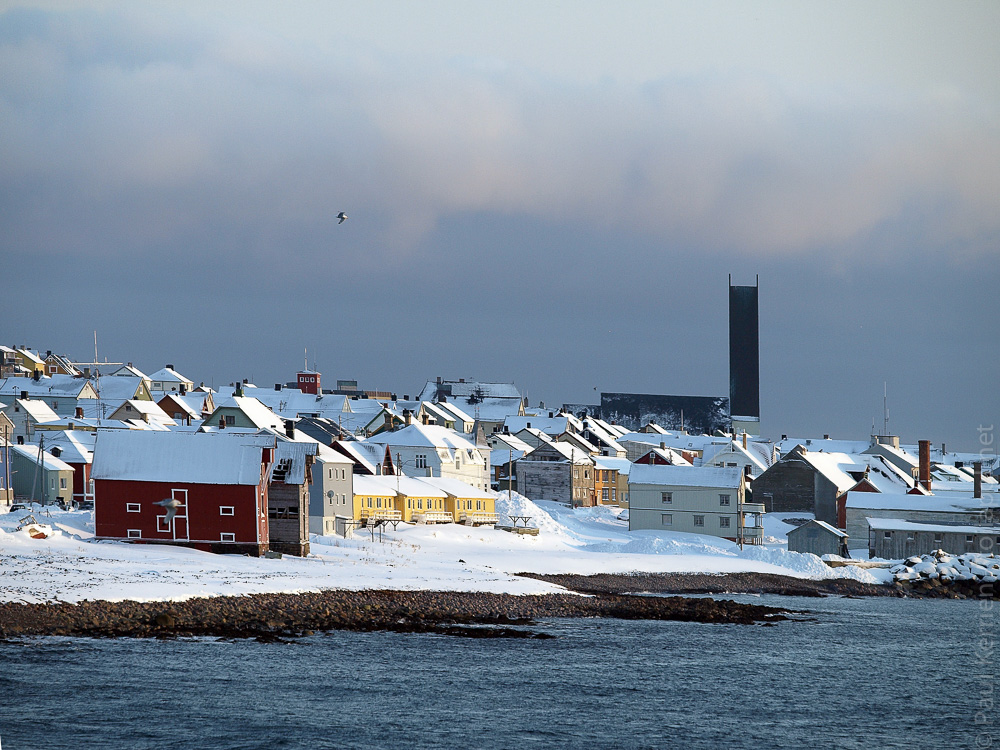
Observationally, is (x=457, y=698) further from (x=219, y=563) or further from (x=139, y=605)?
(x=219, y=563)

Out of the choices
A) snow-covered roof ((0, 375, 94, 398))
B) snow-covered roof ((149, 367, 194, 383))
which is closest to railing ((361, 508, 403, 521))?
snow-covered roof ((0, 375, 94, 398))

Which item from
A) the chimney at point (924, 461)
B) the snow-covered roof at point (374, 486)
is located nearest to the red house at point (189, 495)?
the snow-covered roof at point (374, 486)

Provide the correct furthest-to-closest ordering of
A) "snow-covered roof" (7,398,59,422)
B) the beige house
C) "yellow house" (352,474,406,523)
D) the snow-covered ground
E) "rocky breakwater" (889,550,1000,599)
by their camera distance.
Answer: "snow-covered roof" (7,398,59,422) → the beige house → "yellow house" (352,474,406,523) → "rocky breakwater" (889,550,1000,599) → the snow-covered ground

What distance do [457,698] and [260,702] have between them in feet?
16.4

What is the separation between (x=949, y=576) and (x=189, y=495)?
130 feet

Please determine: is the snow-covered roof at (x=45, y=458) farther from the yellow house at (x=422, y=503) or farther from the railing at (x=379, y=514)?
the yellow house at (x=422, y=503)

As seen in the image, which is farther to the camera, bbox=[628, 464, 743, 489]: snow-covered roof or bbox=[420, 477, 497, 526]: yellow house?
bbox=[628, 464, 743, 489]: snow-covered roof

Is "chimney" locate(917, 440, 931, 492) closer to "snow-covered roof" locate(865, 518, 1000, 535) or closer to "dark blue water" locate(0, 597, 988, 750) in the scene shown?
"snow-covered roof" locate(865, 518, 1000, 535)

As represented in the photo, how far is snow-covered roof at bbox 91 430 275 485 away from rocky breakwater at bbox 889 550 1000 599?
3338 cm

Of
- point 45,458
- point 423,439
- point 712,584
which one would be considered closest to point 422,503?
point 423,439

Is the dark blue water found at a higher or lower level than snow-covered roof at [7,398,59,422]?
lower

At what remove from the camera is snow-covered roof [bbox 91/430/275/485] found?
169 feet

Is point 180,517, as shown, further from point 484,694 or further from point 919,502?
point 919,502

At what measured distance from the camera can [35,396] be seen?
110 m
